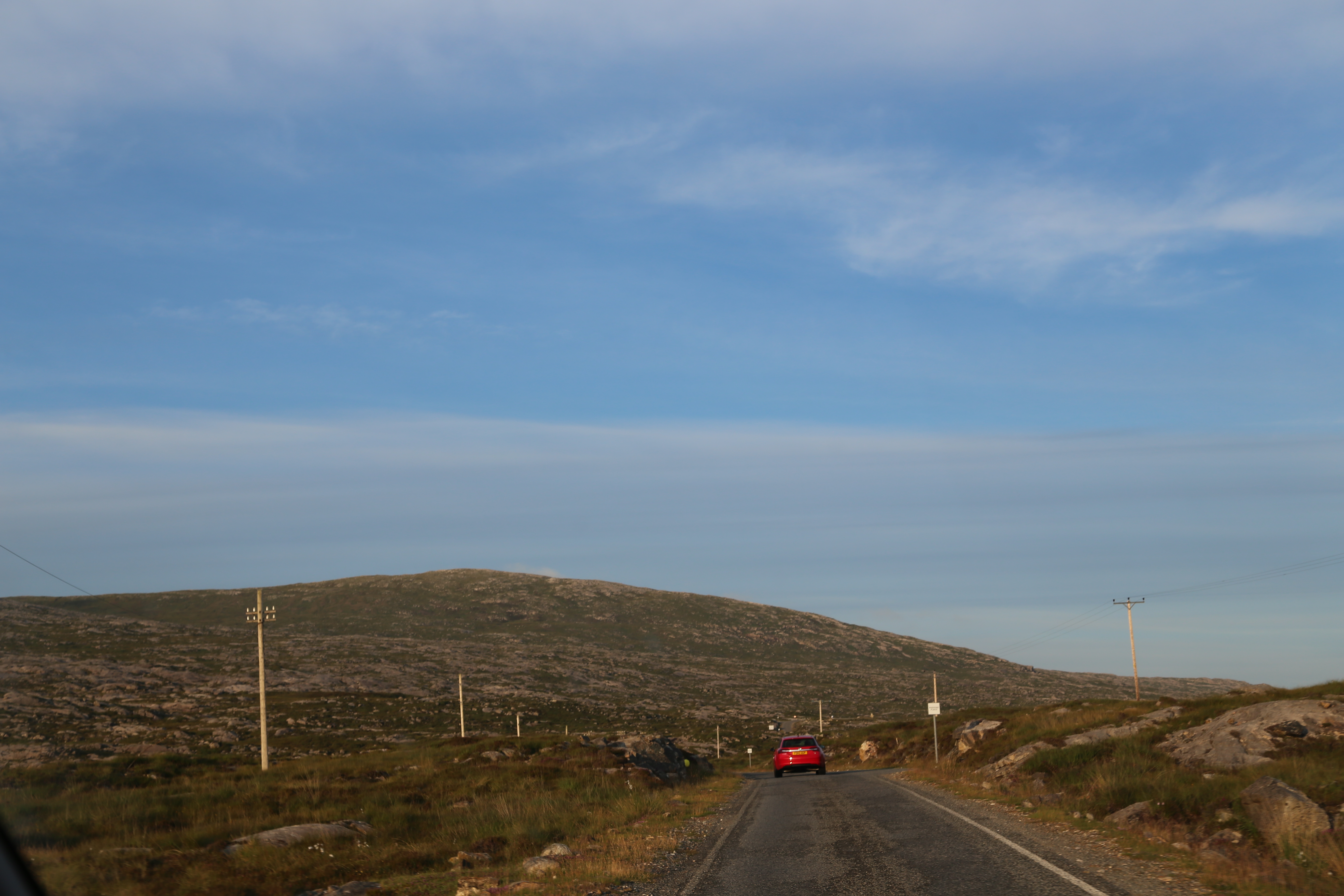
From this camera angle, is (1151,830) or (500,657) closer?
(1151,830)

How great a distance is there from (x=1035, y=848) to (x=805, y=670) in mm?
157697

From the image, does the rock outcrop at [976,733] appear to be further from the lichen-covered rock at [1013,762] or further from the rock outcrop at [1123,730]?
the lichen-covered rock at [1013,762]

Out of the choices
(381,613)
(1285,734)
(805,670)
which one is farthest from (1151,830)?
(381,613)

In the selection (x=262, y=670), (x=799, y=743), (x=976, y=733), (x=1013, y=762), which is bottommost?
(x=976, y=733)

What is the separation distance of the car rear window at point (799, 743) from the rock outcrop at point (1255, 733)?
1806cm

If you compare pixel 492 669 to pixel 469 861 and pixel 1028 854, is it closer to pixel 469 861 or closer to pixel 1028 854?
pixel 469 861

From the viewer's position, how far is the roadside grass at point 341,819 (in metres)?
13.5

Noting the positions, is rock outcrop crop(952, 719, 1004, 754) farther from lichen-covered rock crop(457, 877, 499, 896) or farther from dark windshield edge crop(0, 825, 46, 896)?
dark windshield edge crop(0, 825, 46, 896)

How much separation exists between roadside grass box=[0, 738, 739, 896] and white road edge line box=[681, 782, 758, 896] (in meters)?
0.85

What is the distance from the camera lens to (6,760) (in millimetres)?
51500

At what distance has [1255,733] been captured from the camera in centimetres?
2038

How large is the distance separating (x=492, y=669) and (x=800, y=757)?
110m

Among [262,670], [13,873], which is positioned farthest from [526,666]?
[13,873]

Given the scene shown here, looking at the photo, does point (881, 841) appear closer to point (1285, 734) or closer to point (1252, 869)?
point (1252, 869)
